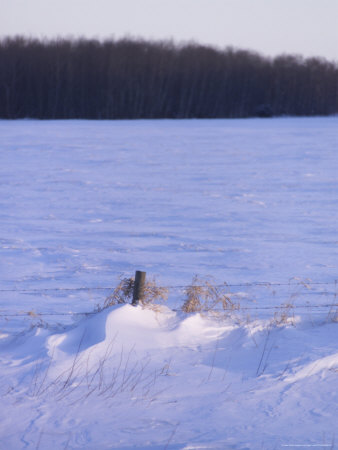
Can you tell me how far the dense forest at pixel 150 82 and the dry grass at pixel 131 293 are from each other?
48.2 m

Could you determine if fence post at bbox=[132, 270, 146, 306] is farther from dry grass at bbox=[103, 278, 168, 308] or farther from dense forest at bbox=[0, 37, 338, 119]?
dense forest at bbox=[0, 37, 338, 119]

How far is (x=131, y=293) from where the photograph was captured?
5504 millimetres

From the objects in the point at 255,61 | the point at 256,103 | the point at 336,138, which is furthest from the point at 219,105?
the point at 336,138

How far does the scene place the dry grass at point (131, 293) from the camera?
532 cm

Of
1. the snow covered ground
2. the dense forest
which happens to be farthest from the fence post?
the dense forest

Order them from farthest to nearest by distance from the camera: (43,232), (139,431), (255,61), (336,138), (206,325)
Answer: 1. (255,61)
2. (336,138)
3. (43,232)
4. (206,325)
5. (139,431)

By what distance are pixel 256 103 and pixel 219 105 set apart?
17.4 ft

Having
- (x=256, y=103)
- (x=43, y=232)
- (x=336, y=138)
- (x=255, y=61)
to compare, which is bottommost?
(x=43, y=232)

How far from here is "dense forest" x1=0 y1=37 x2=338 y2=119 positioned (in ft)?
178

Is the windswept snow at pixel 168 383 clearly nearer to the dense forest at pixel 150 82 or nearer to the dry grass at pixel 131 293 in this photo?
the dry grass at pixel 131 293

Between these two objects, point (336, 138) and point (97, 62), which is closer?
point (336, 138)

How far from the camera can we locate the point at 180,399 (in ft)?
12.6

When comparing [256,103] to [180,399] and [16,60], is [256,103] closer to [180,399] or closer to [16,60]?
[16,60]

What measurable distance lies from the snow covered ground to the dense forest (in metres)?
36.6
